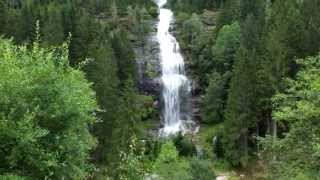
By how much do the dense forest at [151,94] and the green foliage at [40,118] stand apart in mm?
30

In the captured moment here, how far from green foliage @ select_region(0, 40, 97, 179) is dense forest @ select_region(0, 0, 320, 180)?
0.10 feet

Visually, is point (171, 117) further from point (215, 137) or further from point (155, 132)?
point (215, 137)

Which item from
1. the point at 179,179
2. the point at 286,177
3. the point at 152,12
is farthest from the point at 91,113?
the point at 152,12

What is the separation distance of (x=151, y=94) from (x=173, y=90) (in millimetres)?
2560

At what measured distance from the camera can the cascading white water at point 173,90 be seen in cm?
6266

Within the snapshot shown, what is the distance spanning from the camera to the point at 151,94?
65188mm

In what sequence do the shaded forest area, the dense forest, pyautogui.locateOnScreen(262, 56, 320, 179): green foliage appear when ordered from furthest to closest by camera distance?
1. the shaded forest area
2. pyautogui.locateOnScreen(262, 56, 320, 179): green foliage
3. the dense forest

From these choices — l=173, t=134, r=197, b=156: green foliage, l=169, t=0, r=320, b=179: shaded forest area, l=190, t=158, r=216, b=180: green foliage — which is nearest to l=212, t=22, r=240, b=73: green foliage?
l=169, t=0, r=320, b=179: shaded forest area

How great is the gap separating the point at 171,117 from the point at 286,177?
44951 mm

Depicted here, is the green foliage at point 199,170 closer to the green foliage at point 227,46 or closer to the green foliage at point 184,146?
the green foliage at point 184,146

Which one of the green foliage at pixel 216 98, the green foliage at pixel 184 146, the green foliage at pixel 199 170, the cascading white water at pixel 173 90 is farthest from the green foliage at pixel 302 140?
the cascading white water at pixel 173 90

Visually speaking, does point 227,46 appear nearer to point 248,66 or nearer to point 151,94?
point 151,94

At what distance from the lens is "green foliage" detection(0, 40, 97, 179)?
43.1 ft

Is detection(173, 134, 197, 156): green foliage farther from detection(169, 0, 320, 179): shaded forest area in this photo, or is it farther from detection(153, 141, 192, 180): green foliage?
detection(153, 141, 192, 180): green foliage
